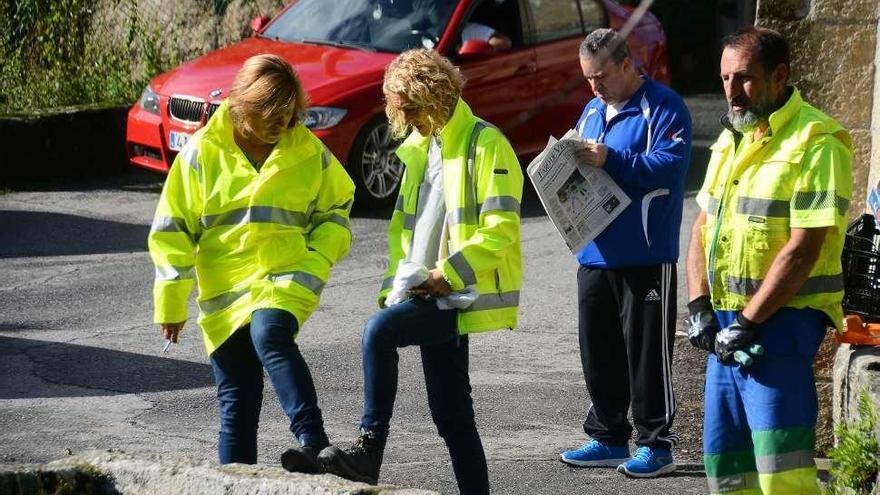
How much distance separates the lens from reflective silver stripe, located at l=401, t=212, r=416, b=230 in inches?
220

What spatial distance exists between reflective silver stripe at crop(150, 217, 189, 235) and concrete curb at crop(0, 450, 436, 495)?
1.06m

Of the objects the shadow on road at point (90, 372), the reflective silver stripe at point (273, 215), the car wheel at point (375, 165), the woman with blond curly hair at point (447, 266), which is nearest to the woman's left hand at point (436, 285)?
the woman with blond curly hair at point (447, 266)

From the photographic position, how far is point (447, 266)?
527 centimetres

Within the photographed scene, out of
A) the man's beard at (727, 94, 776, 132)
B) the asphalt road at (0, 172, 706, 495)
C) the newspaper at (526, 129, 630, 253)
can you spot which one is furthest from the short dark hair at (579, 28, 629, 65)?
the asphalt road at (0, 172, 706, 495)

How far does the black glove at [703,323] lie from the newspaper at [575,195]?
3.78 ft

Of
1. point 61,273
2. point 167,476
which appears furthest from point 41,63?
point 167,476

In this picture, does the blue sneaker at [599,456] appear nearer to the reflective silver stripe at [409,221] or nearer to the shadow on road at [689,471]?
the shadow on road at [689,471]

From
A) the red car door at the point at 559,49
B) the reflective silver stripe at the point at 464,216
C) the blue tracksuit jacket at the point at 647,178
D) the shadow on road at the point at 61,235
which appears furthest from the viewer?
the red car door at the point at 559,49

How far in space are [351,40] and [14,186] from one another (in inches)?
128

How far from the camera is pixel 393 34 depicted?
12281 millimetres

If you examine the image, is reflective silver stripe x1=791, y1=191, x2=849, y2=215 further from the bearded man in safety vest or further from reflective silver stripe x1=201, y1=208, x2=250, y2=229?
reflective silver stripe x1=201, y1=208, x2=250, y2=229

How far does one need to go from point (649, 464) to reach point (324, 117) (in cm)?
584

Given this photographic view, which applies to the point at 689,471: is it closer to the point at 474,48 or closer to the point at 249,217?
the point at 249,217

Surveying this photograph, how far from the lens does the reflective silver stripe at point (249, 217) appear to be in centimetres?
531
